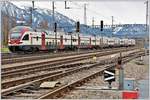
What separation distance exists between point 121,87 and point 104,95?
1.54 meters

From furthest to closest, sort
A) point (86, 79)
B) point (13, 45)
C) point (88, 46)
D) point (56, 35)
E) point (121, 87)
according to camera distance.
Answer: point (88, 46) < point (56, 35) < point (13, 45) < point (86, 79) < point (121, 87)

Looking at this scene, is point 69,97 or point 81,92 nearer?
point 69,97

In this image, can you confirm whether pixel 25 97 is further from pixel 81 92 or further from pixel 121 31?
pixel 121 31

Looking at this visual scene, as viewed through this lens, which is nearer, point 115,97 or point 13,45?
point 115,97

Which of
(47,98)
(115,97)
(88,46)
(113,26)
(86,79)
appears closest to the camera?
(47,98)

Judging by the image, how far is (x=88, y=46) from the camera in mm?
70438

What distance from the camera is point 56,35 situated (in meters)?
53.1

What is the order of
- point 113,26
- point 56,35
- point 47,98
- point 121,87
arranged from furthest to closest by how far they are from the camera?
point 113,26 < point 56,35 < point 121,87 < point 47,98

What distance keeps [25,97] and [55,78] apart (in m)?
5.81

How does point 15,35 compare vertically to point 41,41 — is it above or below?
above

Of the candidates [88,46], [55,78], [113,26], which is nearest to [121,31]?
[113,26]

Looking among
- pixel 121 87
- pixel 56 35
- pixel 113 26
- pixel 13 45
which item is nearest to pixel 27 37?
pixel 13 45

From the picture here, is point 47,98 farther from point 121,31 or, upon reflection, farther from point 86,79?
point 121,31

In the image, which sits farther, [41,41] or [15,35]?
[41,41]
